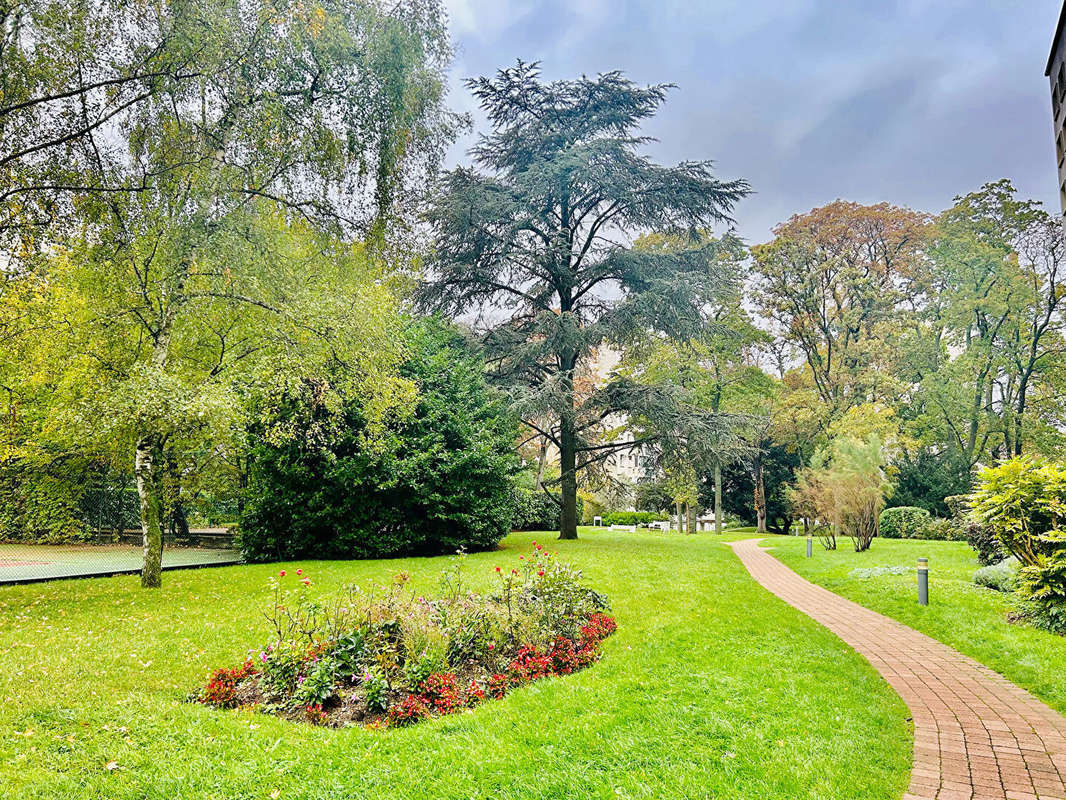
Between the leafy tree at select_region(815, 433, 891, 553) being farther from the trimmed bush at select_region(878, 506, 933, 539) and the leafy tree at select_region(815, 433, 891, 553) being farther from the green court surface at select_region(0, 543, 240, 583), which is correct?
the green court surface at select_region(0, 543, 240, 583)

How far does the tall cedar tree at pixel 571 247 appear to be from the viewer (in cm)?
1630

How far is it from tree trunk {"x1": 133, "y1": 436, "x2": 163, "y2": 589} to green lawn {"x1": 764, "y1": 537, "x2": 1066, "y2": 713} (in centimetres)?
1096

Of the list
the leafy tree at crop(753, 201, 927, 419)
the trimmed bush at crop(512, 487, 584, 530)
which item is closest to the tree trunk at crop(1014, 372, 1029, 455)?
the leafy tree at crop(753, 201, 927, 419)

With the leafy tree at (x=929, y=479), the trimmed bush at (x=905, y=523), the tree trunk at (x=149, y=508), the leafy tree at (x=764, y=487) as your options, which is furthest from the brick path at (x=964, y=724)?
the leafy tree at (x=764, y=487)

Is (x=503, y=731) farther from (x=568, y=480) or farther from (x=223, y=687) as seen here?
(x=568, y=480)

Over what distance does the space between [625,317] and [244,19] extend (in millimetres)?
10951

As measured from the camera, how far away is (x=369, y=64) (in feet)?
29.7

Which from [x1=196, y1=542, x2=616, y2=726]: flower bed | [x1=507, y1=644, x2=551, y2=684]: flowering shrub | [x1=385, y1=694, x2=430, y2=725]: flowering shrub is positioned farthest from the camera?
[x1=507, y1=644, x2=551, y2=684]: flowering shrub

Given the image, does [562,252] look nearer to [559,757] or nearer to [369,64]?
[369,64]

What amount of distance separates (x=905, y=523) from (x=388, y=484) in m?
18.9

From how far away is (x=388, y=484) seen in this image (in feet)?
41.3

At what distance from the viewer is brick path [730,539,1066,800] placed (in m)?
3.33

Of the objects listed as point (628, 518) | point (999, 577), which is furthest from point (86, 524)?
point (628, 518)

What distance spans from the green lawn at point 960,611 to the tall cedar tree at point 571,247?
17.9 feet
